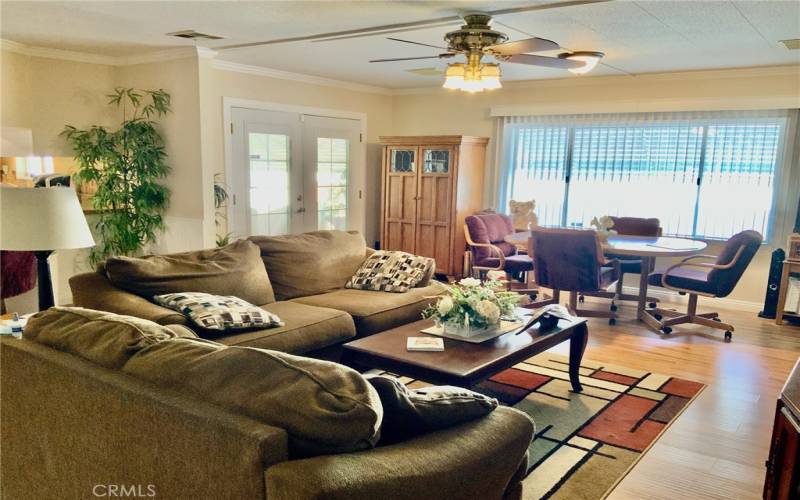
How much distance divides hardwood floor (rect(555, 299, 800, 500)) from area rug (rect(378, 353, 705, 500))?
3.5 inches

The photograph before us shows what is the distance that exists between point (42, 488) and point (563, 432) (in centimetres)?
223

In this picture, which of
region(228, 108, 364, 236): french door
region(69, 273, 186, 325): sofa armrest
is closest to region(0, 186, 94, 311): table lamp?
region(69, 273, 186, 325): sofa armrest

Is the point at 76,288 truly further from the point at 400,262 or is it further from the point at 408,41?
the point at 408,41

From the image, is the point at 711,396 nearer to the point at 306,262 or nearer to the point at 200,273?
the point at 306,262

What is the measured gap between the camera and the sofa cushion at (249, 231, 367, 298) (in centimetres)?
394

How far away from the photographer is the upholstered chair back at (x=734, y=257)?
4559 millimetres

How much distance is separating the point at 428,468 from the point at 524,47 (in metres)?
2.63

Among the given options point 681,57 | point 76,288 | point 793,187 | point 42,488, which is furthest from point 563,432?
point 793,187

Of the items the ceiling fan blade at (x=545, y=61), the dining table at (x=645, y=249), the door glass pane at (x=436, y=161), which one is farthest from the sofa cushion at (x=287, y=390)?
the door glass pane at (x=436, y=161)

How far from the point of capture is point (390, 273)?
420 cm

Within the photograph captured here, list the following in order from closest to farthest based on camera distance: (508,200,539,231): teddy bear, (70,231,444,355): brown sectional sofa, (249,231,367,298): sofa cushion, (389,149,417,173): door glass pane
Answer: (70,231,444,355): brown sectional sofa
(249,231,367,298): sofa cushion
(508,200,539,231): teddy bear
(389,149,417,173): door glass pane

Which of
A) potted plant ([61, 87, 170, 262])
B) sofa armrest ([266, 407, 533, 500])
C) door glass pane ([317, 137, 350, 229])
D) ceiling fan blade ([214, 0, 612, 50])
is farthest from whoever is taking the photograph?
door glass pane ([317, 137, 350, 229])

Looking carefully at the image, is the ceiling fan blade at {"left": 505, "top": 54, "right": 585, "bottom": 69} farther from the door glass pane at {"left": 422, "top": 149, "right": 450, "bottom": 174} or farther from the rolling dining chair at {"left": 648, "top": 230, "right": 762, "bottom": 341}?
the door glass pane at {"left": 422, "top": 149, "right": 450, "bottom": 174}

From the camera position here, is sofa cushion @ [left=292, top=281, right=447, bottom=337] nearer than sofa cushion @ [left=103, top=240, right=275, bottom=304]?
No
